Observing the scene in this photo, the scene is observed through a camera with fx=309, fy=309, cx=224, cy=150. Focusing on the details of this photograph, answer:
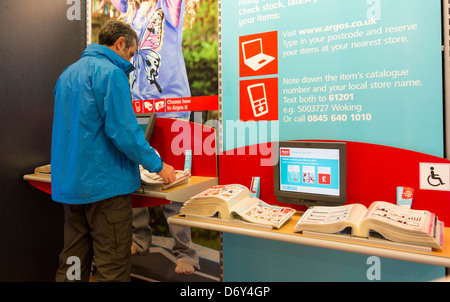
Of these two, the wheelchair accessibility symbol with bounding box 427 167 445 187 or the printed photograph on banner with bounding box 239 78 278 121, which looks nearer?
the wheelchair accessibility symbol with bounding box 427 167 445 187

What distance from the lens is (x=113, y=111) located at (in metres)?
1.54

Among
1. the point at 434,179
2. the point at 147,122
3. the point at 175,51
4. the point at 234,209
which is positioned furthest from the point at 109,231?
the point at 434,179

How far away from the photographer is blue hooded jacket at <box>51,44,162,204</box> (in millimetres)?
1544

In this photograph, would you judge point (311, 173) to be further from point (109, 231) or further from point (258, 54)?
point (109, 231)

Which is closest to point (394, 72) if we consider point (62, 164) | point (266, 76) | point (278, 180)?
point (266, 76)

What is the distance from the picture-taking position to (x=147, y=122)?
7.35 ft

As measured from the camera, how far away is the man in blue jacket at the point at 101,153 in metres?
1.55

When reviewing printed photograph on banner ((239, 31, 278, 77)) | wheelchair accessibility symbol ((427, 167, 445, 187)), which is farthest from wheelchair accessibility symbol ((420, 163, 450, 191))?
printed photograph on banner ((239, 31, 278, 77))

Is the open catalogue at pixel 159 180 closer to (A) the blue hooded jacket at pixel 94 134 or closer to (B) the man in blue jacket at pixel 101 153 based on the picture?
(B) the man in blue jacket at pixel 101 153

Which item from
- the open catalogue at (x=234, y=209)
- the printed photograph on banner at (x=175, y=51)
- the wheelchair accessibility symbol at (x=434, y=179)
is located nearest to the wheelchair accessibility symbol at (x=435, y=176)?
the wheelchair accessibility symbol at (x=434, y=179)

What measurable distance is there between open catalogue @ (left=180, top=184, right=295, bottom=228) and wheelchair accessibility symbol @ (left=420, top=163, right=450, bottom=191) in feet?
2.09

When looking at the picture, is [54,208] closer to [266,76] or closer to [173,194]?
[173,194]

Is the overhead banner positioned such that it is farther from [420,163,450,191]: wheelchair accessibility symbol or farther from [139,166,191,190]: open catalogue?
[139,166,191,190]: open catalogue

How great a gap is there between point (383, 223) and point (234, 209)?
0.64 metres
